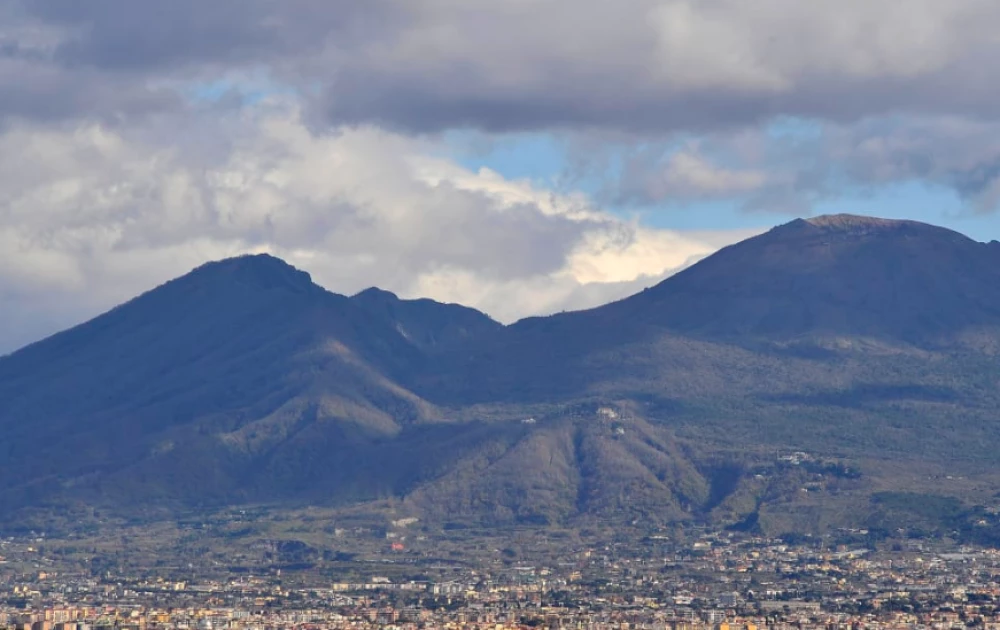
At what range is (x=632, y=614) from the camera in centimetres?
19038

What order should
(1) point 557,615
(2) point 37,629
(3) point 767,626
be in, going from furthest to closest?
(1) point 557,615
(3) point 767,626
(2) point 37,629

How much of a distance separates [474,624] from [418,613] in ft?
61.2

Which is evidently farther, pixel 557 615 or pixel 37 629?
pixel 557 615

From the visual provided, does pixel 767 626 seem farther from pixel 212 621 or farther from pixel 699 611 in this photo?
pixel 212 621

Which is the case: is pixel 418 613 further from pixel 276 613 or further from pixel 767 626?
pixel 767 626

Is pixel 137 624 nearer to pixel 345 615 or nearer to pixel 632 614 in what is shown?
pixel 345 615

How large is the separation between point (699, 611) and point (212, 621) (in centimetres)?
3476

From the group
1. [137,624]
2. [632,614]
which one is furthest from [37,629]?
[632,614]

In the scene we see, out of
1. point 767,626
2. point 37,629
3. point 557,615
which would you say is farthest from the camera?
point 557,615

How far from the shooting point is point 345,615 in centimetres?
19388

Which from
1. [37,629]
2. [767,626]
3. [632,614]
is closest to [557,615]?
[632,614]

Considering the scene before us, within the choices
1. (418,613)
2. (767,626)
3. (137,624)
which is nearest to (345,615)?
(418,613)

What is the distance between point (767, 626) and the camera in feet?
572

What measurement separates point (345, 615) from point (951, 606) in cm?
4339
